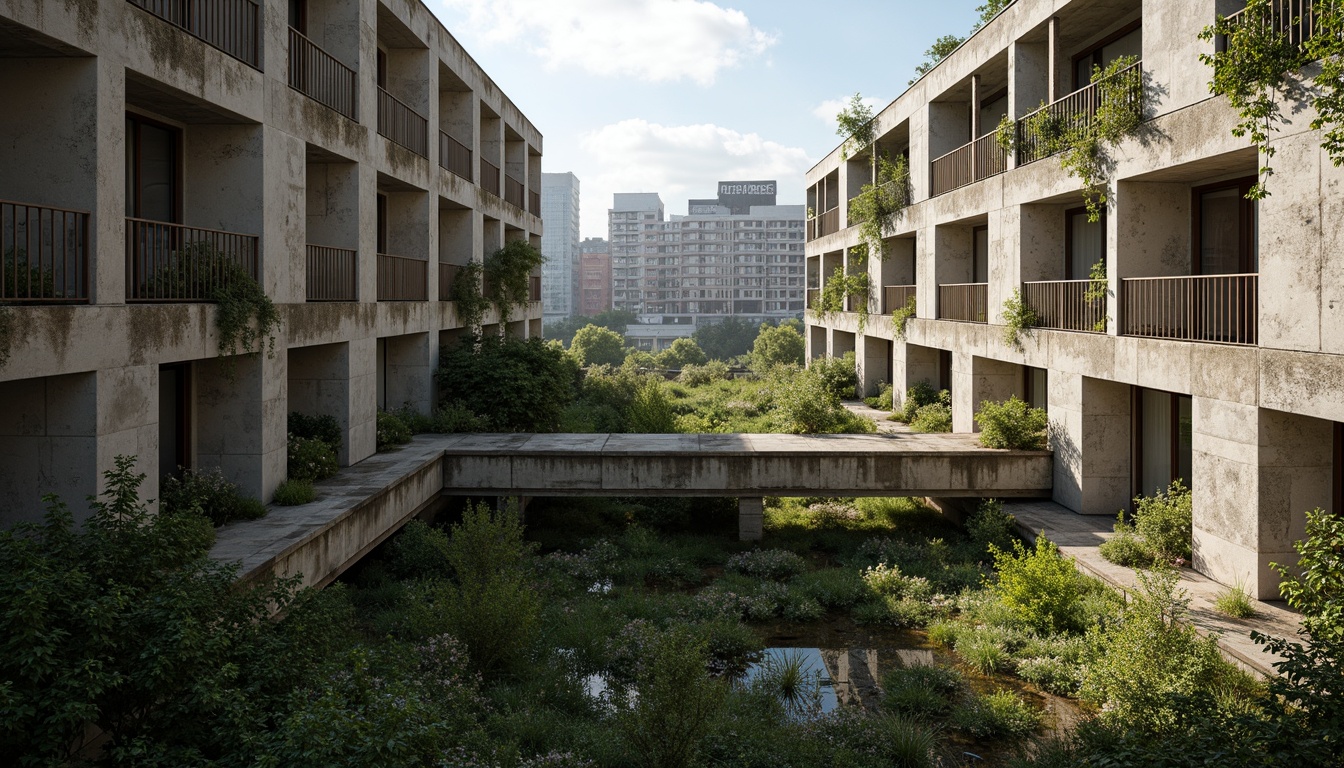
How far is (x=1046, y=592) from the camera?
12.0m

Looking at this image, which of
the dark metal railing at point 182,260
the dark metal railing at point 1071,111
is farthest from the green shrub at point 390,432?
the dark metal railing at point 1071,111

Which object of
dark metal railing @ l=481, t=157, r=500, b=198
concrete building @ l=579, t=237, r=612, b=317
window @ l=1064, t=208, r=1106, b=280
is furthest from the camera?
concrete building @ l=579, t=237, r=612, b=317

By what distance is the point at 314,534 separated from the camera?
1142cm

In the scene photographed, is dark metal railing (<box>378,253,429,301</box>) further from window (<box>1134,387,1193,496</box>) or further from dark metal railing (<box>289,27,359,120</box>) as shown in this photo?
window (<box>1134,387,1193,496</box>)

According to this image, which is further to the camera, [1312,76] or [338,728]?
[1312,76]

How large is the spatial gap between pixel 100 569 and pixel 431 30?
1731cm

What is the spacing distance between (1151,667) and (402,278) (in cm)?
1645

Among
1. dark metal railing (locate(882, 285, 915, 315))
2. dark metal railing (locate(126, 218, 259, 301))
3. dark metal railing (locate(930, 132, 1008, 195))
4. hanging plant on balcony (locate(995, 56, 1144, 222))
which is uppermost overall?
dark metal railing (locate(930, 132, 1008, 195))

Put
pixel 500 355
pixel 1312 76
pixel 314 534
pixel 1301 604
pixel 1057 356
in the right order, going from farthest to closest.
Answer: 1. pixel 500 355
2. pixel 1057 356
3. pixel 314 534
4. pixel 1312 76
5. pixel 1301 604

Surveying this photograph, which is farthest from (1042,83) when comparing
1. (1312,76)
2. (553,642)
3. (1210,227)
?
(553,642)

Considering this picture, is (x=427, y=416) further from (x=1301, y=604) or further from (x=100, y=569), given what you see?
(x=1301, y=604)

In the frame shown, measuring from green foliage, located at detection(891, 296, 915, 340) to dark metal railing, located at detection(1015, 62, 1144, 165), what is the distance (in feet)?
24.3

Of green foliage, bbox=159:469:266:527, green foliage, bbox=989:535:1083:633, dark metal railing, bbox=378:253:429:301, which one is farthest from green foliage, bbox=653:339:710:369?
green foliage, bbox=989:535:1083:633

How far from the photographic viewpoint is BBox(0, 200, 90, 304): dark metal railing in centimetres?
881
